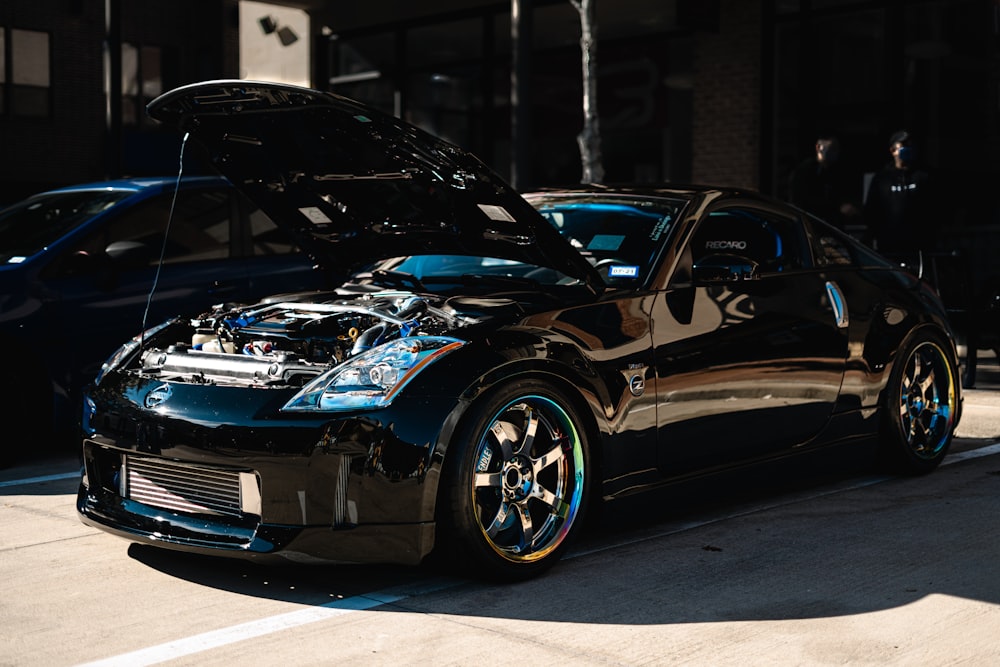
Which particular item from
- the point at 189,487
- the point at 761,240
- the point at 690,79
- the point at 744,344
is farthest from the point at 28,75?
the point at 189,487

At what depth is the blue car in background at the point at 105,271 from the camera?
6.98 meters

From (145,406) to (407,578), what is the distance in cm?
111

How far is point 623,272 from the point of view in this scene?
5340 millimetres

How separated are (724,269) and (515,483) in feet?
4.77

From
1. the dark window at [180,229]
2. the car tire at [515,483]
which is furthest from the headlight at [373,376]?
the dark window at [180,229]

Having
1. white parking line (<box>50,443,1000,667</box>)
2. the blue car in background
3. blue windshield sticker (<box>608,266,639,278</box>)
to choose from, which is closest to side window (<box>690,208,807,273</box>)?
blue windshield sticker (<box>608,266,639,278</box>)

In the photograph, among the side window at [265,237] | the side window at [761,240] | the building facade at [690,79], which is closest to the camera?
the side window at [761,240]

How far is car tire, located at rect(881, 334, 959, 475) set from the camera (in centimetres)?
→ 638

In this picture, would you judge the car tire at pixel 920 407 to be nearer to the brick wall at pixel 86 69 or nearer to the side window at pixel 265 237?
the side window at pixel 265 237

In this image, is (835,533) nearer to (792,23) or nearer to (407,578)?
(407,578)

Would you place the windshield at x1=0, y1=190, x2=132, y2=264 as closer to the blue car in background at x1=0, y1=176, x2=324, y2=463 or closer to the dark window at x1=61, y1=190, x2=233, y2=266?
the blue car in background at x1=0, y1=176, x2=324, y2=463

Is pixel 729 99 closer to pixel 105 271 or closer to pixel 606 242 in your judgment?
pixel 105 271

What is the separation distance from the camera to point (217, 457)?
4363mm

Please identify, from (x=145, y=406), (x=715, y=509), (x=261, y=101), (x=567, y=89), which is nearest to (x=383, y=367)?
(x=145, y=406)
